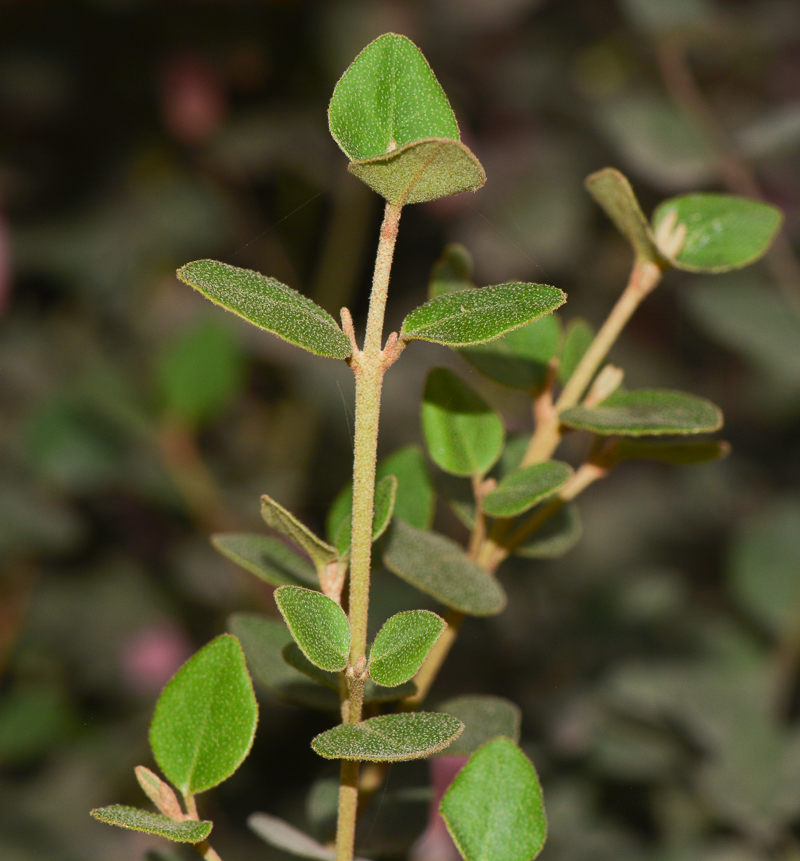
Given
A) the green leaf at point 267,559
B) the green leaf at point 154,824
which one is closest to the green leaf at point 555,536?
the green leaf at point 267,559

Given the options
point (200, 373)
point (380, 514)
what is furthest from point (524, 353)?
point (200, 373)

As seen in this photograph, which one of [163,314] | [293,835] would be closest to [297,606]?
[293,835]

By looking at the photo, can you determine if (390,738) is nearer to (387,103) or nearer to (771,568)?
(387,103)

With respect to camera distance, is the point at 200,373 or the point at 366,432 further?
the point at 200,373

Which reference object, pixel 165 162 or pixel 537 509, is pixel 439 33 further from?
pixel 537 509

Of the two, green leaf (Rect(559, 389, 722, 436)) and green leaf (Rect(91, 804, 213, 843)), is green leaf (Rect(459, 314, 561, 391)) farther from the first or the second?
green leaf (Rect(91, 804, 213, 843))

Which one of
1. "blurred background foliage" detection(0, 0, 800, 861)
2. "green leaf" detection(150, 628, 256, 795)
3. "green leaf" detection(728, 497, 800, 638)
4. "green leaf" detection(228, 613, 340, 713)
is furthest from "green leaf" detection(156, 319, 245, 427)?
"green leaf" detection(150, 628, 256, 795)
